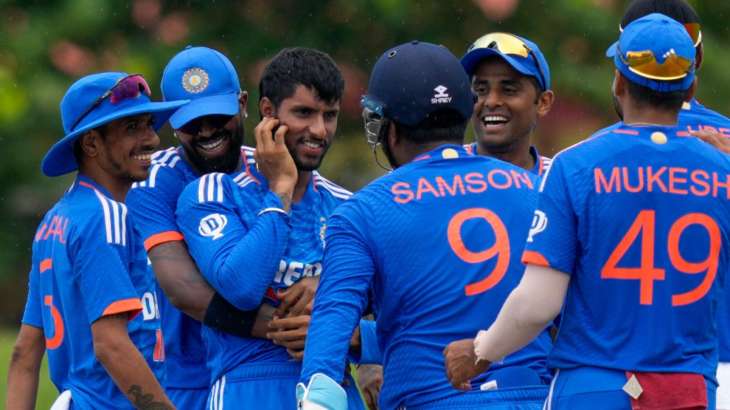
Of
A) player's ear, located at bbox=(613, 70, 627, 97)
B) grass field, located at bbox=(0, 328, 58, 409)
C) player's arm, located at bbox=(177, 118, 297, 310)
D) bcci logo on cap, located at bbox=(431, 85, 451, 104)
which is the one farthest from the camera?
grass field, located at bbox=(0, 328, 58, 409)

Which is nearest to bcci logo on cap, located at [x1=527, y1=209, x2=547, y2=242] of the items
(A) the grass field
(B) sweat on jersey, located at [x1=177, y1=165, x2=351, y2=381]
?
(B) sweat on jersey, located at [x1=177, y1=165, x2=351, y2=381]

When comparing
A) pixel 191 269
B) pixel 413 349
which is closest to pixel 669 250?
pixel 413 349

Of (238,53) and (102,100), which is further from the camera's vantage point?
(238,53)

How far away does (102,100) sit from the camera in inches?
248

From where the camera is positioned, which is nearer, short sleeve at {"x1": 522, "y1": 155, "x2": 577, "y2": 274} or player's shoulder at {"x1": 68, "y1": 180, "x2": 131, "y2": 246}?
short sleeve at {"x1": 522, "y1": 155, "x2": 577, "y2": 274}

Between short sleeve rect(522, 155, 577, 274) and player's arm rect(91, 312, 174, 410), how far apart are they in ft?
5.22

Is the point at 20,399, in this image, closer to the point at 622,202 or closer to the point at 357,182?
the point at 622,202

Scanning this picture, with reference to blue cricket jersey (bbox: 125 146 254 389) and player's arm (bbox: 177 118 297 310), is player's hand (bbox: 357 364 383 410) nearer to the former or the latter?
player's arm (bbox: 177 118 297 310)

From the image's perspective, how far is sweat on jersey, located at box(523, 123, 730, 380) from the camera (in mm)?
5086

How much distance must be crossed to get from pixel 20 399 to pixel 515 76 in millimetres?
2603

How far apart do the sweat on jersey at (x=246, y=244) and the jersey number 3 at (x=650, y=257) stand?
147 centimetres

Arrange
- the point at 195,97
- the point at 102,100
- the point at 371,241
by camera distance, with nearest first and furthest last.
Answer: the point at 371,241 → the point at 102,100 → the point at 195,97

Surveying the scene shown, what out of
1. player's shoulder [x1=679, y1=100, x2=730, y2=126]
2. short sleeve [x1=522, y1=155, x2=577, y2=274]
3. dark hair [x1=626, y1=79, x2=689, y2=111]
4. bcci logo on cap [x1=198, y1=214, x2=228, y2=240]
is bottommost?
bcci logo on cap [x1=198, y1=214, x2=228, y2=240]

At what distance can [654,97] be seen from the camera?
5.27 meters
